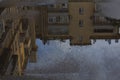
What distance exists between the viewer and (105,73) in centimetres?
1023

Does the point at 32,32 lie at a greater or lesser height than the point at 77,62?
greater

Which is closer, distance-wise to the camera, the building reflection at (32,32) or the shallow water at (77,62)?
the shallow water at (77,62)

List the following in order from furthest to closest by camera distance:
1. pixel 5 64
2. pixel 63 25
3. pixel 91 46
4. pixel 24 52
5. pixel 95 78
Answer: pixel 63 25, pixel 24 52, pixel 91 46, pixel 5 64, pixel 95 78

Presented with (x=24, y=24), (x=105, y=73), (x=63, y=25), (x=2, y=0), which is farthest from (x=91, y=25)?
(x=105, y=73)

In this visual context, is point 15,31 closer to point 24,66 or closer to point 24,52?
point 24,52

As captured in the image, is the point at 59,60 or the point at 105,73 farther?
the point at 59,60

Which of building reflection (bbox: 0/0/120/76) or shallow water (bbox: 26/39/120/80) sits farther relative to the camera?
building reflection (bbox: 0/0/120/76)

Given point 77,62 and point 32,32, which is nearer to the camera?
point 77,62

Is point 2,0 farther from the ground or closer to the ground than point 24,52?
farther from the ground

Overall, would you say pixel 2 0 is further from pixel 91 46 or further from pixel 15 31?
pixel 91 46

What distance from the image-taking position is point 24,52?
1362 centimetres

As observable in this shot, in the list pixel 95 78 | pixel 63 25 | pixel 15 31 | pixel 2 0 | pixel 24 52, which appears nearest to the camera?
pixel 95 78

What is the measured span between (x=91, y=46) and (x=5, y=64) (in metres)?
2.82

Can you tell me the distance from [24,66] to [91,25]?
5931mm
